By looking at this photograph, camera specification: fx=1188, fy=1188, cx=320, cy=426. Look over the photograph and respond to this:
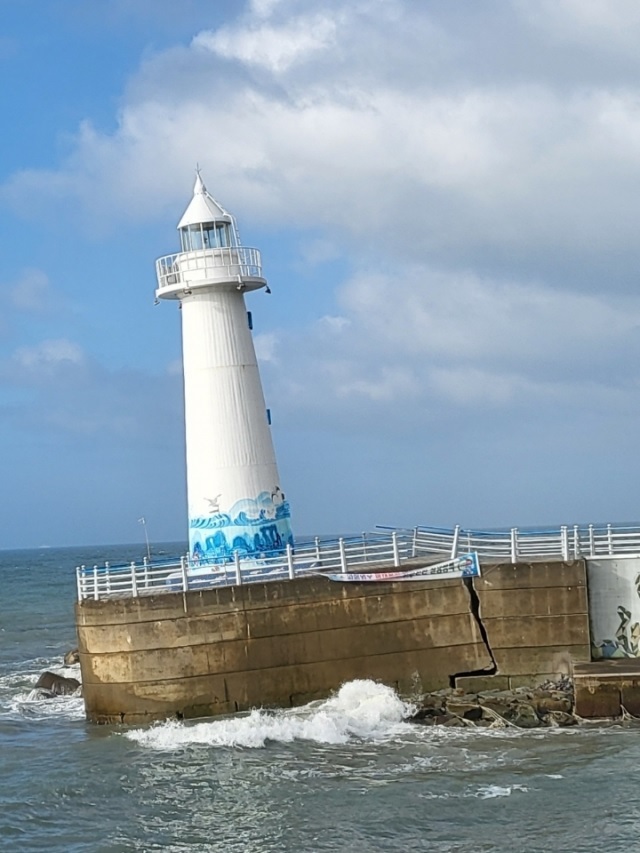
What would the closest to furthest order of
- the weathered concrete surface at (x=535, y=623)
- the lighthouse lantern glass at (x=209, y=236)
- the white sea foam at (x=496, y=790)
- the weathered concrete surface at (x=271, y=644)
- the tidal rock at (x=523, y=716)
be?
the white sea foam at (x=496, y=790) < the tidal rock at (x=523, y=716) < the weathered concrete surface at (x=271, y=644) < the weathered concrete surface at (x=535, y=623) < the lighthouse lantern glass at (x=209, y=236)

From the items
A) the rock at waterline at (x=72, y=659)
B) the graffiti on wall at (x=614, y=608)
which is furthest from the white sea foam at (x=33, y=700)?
the graffiti on wall at (x=614, y=608)

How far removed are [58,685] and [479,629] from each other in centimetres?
1112

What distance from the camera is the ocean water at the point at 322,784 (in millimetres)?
16062

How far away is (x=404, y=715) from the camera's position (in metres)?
22.1

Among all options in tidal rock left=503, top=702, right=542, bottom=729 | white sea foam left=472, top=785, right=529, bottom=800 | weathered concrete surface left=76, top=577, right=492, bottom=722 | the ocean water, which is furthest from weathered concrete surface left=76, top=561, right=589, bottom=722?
white sea foam left=472, top=785, right=529, bottom=800

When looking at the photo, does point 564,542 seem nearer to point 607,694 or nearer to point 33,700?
point 607,694

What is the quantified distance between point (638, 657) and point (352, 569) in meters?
5.91

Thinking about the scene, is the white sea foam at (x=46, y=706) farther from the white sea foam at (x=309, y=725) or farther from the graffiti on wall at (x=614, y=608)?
the graffiti on wall at (x=614, y=608)

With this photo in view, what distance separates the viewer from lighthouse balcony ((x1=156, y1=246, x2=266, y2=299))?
26.3 m

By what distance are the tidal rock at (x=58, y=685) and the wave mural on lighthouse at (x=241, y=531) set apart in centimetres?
510

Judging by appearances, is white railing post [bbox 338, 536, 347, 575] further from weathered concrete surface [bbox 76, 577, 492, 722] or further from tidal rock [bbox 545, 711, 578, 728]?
tidal rock [bbox 545, 711, 578, 728]

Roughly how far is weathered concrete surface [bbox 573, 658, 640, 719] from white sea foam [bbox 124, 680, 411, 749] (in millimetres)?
3262

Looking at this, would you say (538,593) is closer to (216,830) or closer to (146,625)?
(146,625)

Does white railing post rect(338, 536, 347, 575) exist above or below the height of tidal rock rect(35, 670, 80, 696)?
above
